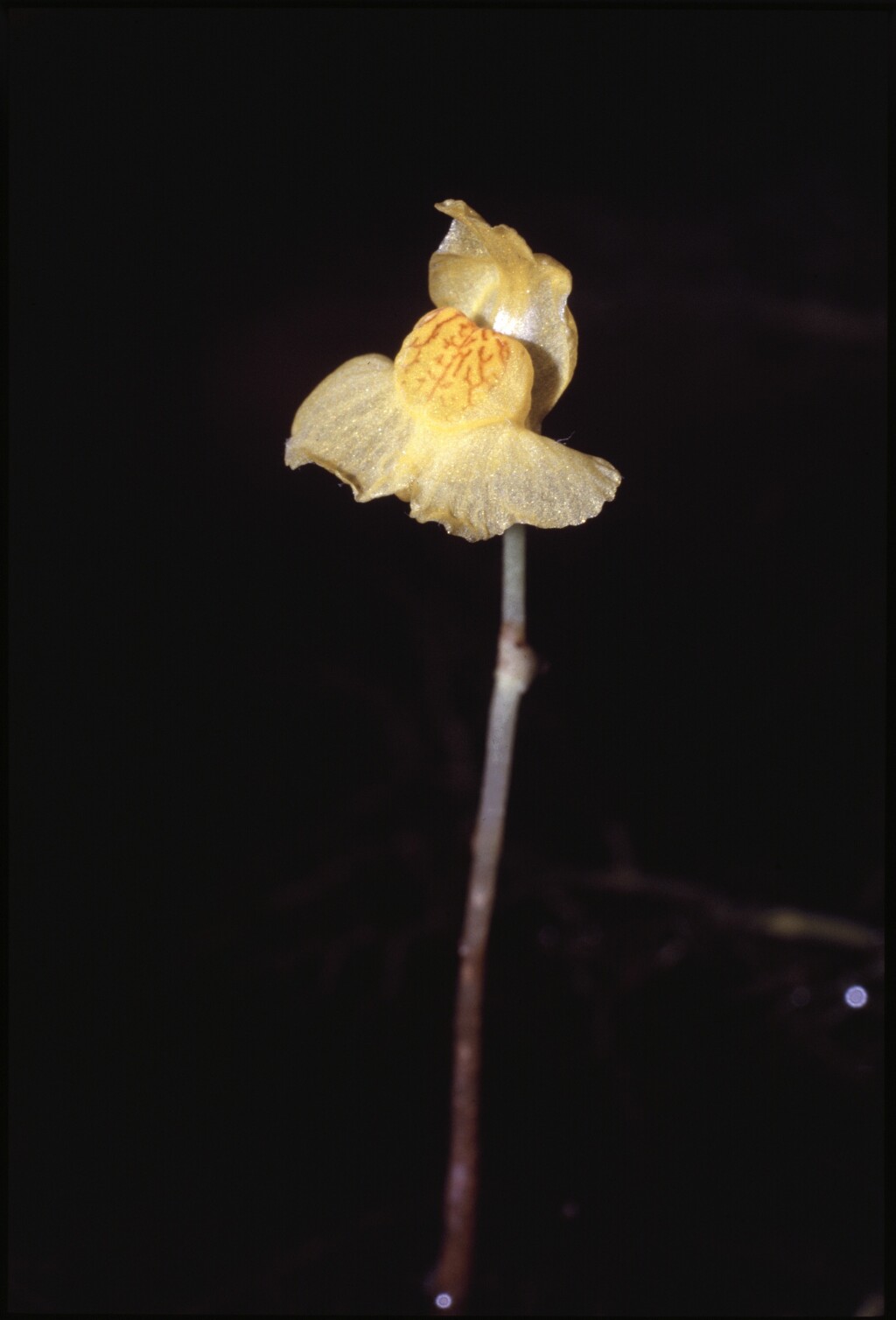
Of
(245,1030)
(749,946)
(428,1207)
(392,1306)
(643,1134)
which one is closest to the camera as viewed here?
(392,1306)

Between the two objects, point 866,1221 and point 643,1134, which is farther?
point 643,1134

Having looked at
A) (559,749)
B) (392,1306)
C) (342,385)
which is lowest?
(392,1306)

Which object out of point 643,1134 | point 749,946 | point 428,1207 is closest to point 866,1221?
point 643,1134

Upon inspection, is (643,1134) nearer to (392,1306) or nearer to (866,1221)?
(866,1221)

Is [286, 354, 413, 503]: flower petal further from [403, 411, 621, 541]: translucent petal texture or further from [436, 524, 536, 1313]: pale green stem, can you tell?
[436, 524, 536, 1313]: pale green stem

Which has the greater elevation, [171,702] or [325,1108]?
[171,702]

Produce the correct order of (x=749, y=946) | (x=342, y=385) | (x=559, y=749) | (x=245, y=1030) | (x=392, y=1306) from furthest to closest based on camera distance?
(x=559, y=749) → (x=749, y=946) → (x=245, y=1030) → (x=392, y=1306) → (x=342, y=385)

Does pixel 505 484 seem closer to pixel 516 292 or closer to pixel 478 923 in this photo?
pixel 516 292
